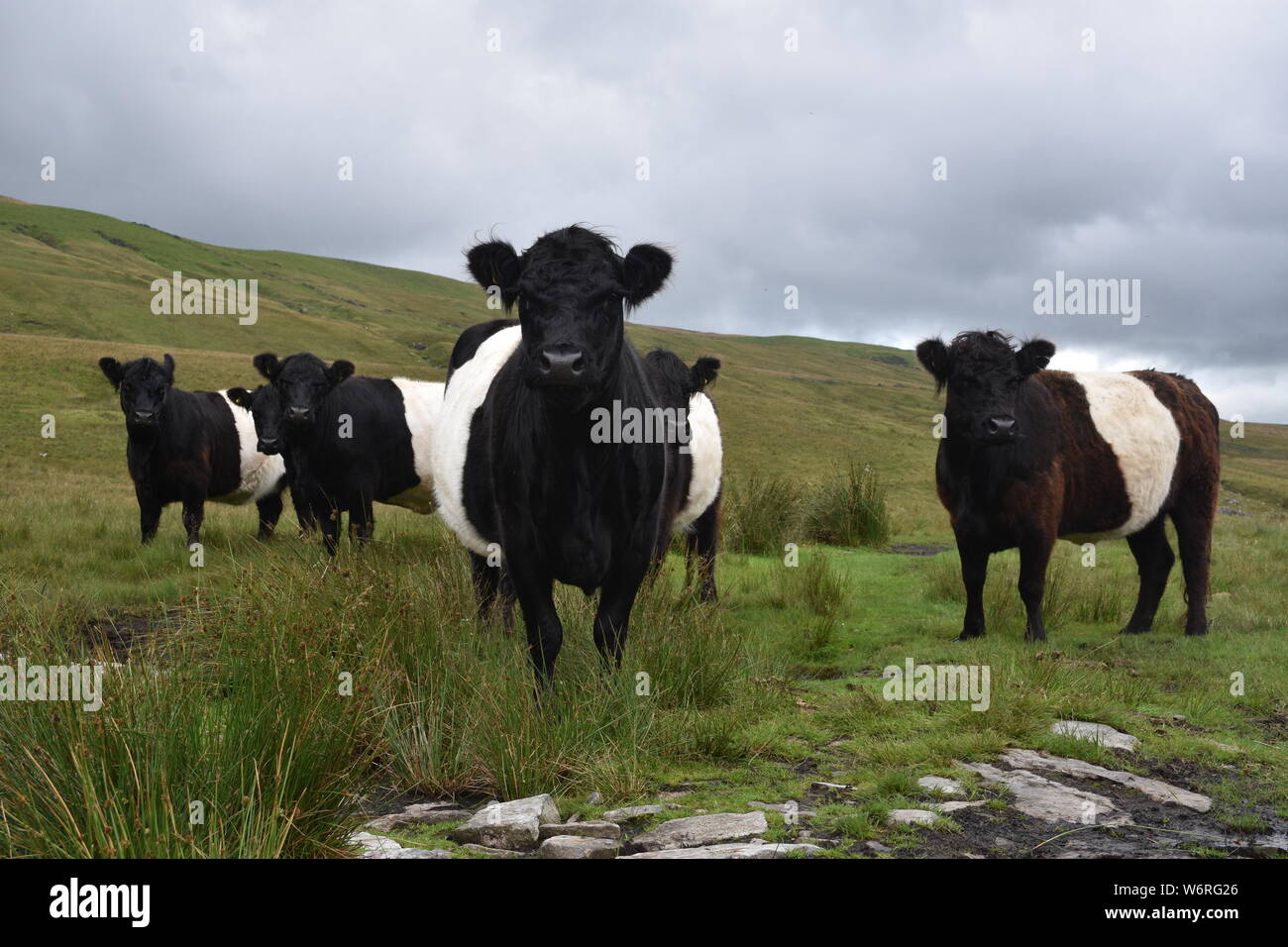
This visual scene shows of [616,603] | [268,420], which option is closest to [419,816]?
[616,603]

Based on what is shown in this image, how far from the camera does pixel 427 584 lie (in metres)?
7.30

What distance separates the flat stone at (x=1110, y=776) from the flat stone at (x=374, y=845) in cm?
310

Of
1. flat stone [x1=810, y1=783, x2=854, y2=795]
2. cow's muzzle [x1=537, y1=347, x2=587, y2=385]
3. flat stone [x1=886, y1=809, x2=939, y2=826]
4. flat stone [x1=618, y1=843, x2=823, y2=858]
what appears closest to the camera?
flat stone [x1=618, y1=843, x2=823, y2=858]

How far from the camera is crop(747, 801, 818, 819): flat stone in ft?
13.6

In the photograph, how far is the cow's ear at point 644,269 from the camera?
5.77 meters

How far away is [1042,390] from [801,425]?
44262 mm

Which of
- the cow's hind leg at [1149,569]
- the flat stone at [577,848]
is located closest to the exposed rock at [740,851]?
the flat stone at [577,848]

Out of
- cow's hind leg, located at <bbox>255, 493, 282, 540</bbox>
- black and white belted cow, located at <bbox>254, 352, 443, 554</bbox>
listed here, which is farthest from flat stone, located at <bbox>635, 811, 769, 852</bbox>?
cow's hind leg, located at <bbox>255, 493, 282, 540</bbox>

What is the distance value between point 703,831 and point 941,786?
132 centimetres

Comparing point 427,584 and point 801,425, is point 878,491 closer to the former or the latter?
point 427,584

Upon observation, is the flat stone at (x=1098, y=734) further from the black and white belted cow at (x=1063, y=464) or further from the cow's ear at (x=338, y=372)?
the cow's ear at (x=338, y=372)

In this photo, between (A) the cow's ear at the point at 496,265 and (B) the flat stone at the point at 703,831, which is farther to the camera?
(A) the cow's ear at the point at 496,265

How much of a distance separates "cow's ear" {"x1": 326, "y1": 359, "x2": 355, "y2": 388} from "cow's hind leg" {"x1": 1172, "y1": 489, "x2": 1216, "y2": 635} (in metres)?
9.43

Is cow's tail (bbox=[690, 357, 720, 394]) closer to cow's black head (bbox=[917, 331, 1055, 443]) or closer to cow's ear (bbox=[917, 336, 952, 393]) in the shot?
cow's ear (bbox=[917, 336, 952, 393])
